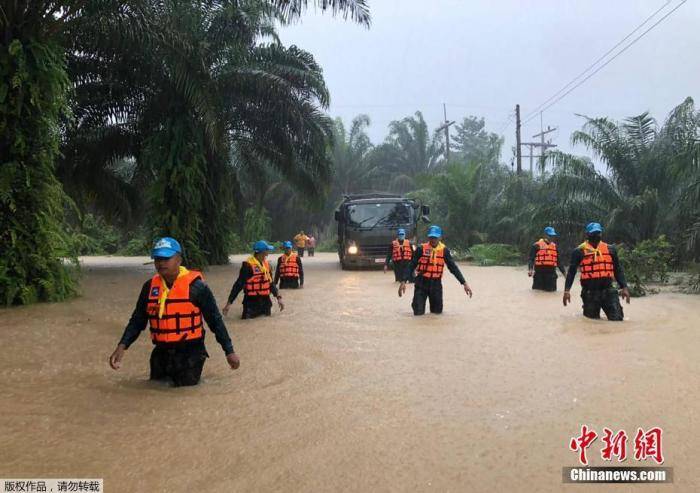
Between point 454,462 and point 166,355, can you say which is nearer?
point 454,462

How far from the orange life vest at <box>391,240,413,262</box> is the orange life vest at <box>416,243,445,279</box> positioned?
5751mm

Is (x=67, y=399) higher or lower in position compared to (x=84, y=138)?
lower

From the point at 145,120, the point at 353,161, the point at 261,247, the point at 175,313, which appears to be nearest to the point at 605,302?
the point at 261,247

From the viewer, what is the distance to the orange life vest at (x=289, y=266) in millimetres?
13317

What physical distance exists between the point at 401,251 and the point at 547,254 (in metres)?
3.85

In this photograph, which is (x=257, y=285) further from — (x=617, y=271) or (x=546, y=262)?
(x=546, y=262)

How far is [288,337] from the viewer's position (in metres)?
7.95

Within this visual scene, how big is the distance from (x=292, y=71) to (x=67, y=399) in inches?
542

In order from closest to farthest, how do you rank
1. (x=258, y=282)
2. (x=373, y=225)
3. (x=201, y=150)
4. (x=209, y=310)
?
(x=209, y=310) → (x=258, y=282) → (x=201, y=150) → (x=373, y=225)

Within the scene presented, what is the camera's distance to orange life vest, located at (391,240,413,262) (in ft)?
50.1

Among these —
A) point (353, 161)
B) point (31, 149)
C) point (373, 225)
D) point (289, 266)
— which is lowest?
point (289, 266)

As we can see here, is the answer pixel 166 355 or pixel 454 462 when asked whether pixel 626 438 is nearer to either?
pixel 454 462

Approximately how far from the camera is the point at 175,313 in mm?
5000

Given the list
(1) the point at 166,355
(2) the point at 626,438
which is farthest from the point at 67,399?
(2) the point at 626,438
